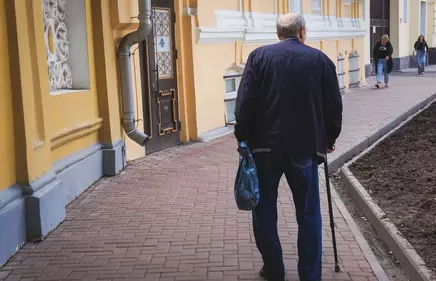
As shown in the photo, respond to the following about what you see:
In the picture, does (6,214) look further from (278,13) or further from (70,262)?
(278,13)

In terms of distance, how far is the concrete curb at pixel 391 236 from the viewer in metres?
4.83

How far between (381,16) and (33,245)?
25.3m

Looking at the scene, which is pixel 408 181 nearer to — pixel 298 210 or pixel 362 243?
pixel 362 243

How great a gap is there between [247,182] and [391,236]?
72.6 inches

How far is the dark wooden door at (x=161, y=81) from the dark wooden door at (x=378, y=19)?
60.3ft

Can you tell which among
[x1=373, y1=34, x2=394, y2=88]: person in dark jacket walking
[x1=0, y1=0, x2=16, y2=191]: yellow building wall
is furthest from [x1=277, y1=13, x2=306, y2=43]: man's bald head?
[x1=373, y1=34, x2=394, y2=88]: person in dark jacket walking

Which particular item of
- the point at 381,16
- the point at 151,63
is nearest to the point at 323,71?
the point at 151,63

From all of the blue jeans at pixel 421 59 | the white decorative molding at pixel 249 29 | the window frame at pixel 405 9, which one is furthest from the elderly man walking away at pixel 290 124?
the window frame at pixel 405 9

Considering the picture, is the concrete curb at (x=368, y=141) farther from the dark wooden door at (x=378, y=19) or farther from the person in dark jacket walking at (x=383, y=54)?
the dark wooden door at (x=378, y=19)

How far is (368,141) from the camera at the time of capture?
434 inches

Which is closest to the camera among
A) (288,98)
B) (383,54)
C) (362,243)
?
(288,98)

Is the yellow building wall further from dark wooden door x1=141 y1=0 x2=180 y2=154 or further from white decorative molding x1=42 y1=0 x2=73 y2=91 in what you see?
dark wooden door x1=141 y1=0 x2=180 y2=154

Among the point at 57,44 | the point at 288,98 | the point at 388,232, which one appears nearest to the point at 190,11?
the point at 57,44

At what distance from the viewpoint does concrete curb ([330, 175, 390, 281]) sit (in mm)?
4934
